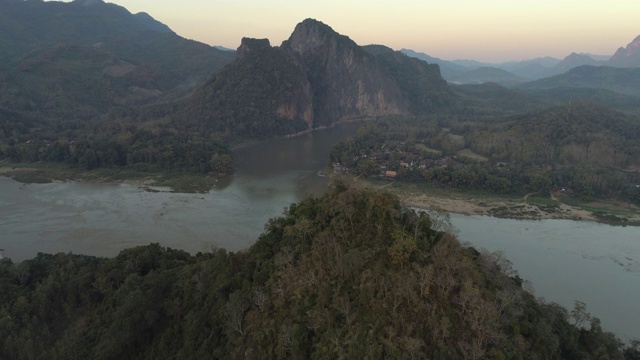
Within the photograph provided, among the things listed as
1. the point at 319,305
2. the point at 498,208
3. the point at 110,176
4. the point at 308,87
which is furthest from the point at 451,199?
the point at 308,87

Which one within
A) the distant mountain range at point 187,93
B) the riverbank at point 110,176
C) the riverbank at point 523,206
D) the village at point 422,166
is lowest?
the riverbank at point 523,206

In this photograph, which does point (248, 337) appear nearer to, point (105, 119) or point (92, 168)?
point (92, 168)

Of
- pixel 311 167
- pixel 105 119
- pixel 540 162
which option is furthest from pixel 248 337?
pixel 105 119

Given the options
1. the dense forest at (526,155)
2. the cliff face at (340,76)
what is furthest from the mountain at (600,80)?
the dense forest at (526,155)

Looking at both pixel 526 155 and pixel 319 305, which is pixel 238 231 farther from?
pixel 526 155

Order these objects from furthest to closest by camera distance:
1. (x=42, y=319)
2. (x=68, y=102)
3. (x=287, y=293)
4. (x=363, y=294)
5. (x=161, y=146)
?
(x=68, y=102)
(x=161, y=146)
(x=42, y=319)
(x=287, y=293)
(x=363, y=294)

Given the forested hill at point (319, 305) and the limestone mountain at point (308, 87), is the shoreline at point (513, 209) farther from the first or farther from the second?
the limestone mountain at point (308, 87)

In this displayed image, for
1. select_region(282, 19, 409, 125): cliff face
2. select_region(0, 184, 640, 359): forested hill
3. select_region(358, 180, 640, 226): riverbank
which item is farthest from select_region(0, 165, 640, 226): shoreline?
select_region(282, 19, 409, 125): cliff face
